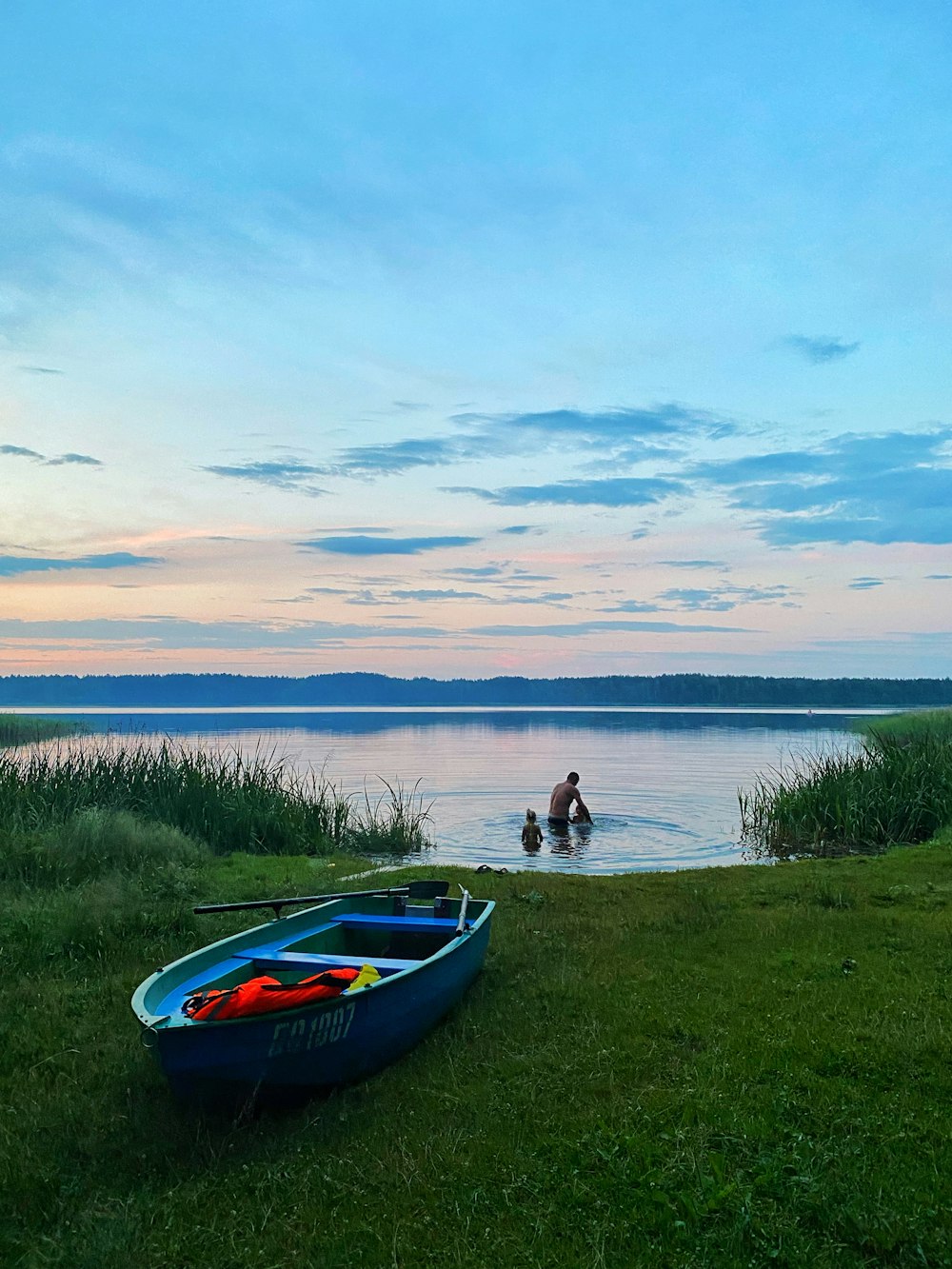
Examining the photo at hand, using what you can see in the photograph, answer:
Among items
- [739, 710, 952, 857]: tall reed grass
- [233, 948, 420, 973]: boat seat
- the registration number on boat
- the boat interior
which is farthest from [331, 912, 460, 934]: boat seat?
[739, 710, 952, 857]: tall reed grass

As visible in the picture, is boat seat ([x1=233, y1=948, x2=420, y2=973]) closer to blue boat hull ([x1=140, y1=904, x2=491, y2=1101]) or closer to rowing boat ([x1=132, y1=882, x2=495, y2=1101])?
rowing boat ([x1=132, y1=882, x2=495, y2=1101])

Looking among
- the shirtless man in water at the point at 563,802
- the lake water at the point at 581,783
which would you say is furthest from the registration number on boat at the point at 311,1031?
the shirtless man in water at the point at 563,802

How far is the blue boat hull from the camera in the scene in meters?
5.83

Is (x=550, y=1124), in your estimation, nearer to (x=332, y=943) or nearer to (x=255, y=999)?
(x=255, y=999)

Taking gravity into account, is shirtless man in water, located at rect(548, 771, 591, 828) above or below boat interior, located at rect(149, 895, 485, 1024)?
below

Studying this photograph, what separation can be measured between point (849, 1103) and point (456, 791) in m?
26.3

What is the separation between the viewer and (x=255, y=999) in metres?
6.02

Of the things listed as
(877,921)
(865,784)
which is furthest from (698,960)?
(865,784)

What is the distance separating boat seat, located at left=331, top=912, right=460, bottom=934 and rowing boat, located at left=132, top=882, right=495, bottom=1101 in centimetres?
1

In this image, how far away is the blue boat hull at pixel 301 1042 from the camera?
5829 millimetres

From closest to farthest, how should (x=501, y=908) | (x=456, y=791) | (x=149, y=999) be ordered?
(x=149, y=999) → (x=501, y=908) → (x=456, y=791)

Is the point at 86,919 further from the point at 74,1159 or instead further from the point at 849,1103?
the point at 849,1103

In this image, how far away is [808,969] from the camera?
8.90m

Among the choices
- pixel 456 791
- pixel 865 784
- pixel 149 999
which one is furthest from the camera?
pixel 456 791
